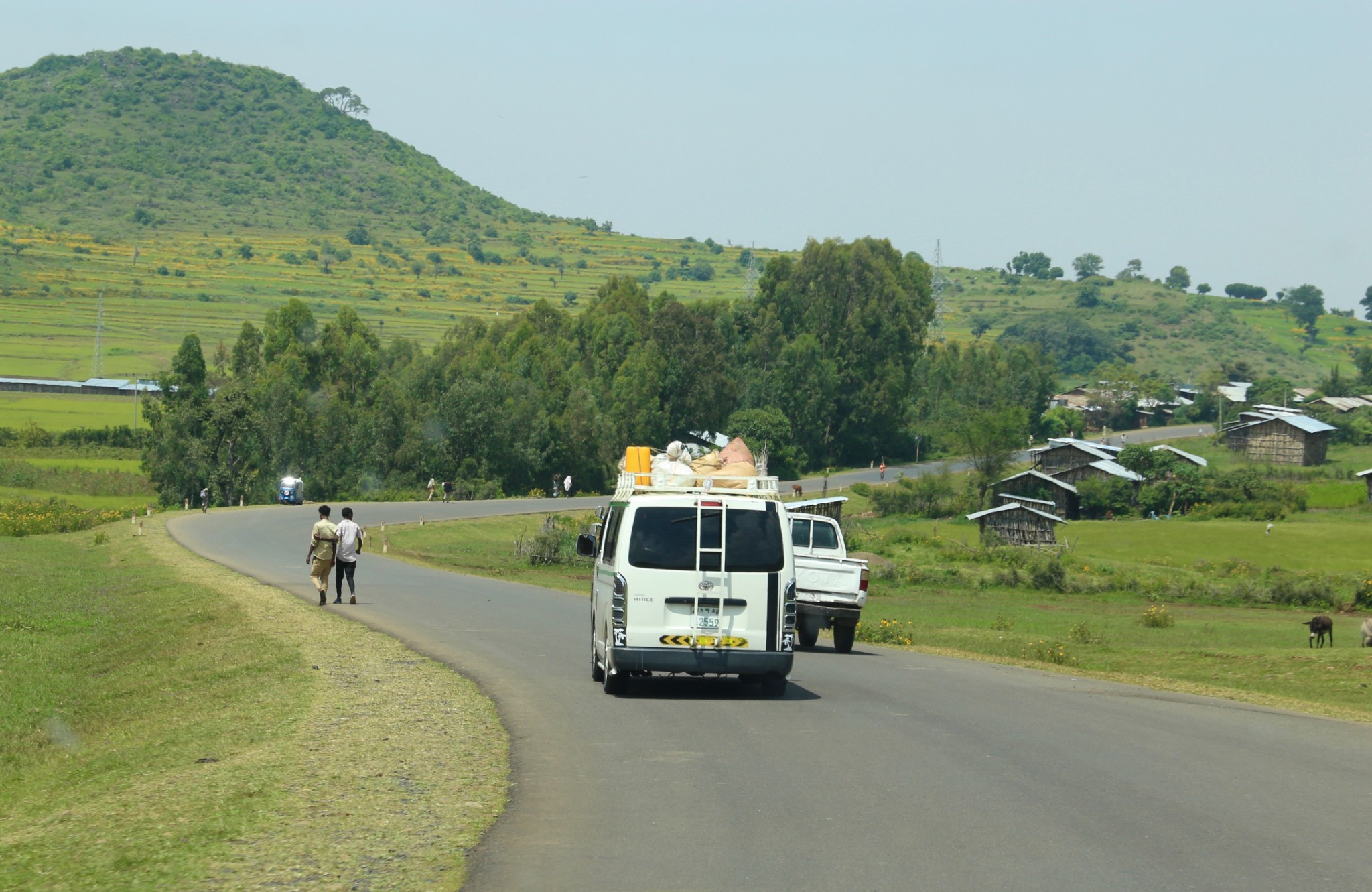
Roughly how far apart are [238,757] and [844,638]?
13022mm

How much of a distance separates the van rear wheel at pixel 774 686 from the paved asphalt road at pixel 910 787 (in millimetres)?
178

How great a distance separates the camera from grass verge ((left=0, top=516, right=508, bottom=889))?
7461mm

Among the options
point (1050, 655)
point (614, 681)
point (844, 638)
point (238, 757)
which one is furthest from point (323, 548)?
point (238, 757)

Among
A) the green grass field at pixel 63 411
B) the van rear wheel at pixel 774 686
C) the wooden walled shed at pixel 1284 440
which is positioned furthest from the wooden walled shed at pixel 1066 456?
the van rear wheel at pixel 774 686

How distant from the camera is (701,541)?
1436 centimetres

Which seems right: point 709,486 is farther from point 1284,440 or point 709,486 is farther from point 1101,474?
point 1284,440

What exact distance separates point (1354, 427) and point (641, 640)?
453 ft

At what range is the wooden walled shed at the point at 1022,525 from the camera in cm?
7450

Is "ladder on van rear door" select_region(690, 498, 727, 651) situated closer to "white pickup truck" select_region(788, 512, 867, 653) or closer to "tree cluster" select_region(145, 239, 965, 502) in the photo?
"white pickup truck" select_region(788, 512, 867, 653)

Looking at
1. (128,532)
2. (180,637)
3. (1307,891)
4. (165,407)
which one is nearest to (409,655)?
(180,637)

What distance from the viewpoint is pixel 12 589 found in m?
30.8

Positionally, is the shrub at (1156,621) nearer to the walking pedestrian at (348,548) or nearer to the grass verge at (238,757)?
the walking pedestrian at (348,548)

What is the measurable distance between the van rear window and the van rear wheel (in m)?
1.54

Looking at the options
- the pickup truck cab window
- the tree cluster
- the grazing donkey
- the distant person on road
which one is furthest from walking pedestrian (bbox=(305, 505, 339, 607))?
the tree cluster
